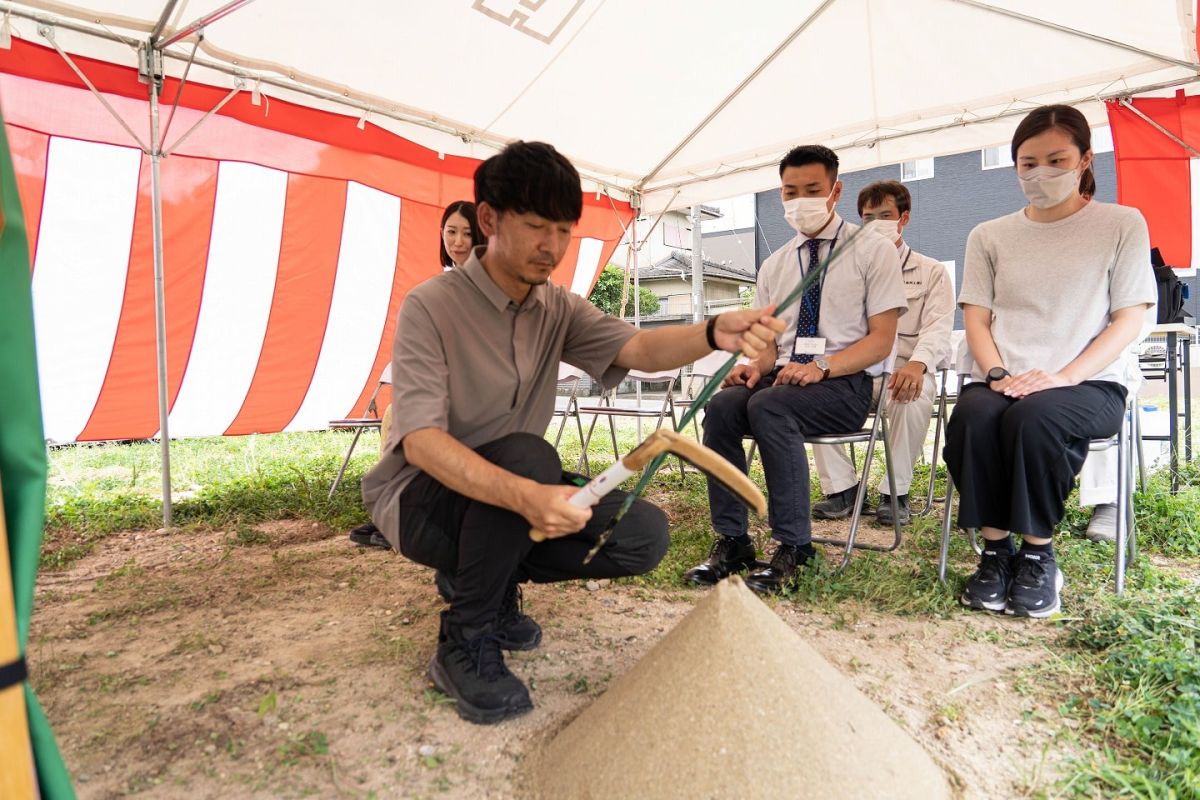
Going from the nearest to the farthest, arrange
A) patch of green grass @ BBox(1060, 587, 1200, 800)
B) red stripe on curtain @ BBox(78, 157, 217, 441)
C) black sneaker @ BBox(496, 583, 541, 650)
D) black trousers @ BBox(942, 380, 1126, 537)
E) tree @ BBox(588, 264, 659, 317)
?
patch of green grass @ BBox(1060, 587, 1200, 800) < black sneaker @ BBox(496, 583, 541, 650) < black trousers @ BBox(942, 380, 1126, 537) < red stripe on curtain @ BBox(78, 157, 217, 441) < tree @ BBox(588, 264, 659, 317)

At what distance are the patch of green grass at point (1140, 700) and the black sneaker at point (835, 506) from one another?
156cm

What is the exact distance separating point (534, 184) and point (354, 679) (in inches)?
52.4

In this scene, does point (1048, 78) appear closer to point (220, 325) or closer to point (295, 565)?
point (295, 565)

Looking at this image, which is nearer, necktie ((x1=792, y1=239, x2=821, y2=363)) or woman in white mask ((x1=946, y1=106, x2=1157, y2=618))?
woman in white mask ((x1=946, y1=106, x2=1157, y2=618))

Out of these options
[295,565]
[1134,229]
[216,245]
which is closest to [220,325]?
[216,245]

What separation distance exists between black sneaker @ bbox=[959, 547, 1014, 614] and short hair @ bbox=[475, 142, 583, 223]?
5.76 feet

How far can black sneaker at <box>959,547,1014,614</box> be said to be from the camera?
88.7 inches

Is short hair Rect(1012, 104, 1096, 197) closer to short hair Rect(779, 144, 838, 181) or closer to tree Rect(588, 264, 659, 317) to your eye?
short hair Rect(779, 144, 838, 181)

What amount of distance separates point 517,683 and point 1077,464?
1.81 m

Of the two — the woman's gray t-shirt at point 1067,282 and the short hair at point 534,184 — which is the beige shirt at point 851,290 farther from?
the short hair at point 534,184

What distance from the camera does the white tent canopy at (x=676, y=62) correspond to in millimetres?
3279

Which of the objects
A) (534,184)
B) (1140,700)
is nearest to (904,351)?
(1140,700)

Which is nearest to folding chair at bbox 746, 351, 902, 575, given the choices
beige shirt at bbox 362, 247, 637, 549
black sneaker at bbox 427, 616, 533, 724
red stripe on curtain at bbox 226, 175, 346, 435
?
beige shirt at bbox 362, 247, 637, 549

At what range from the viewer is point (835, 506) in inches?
146
